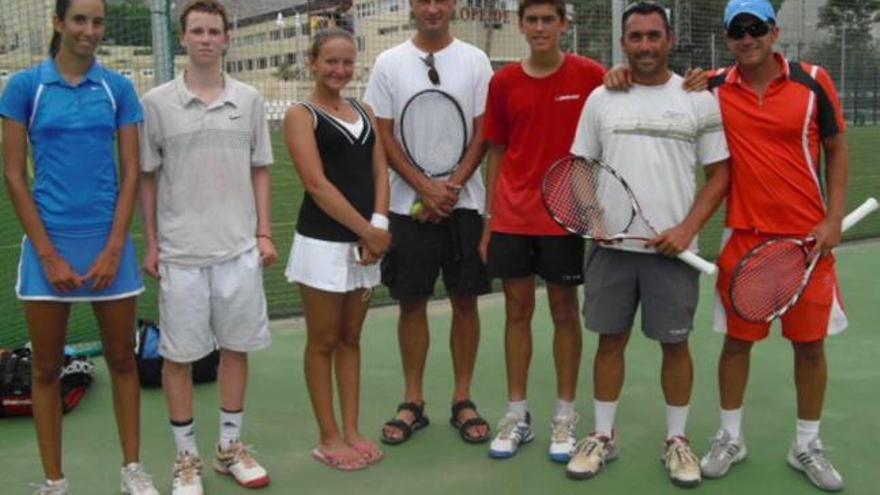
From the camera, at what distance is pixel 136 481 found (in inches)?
138

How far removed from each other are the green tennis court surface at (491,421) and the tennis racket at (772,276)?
68 centimetres

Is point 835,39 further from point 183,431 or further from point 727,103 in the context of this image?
point 183,431

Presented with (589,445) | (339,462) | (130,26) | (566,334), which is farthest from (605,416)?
(130,26)

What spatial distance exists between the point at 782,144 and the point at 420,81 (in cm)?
145

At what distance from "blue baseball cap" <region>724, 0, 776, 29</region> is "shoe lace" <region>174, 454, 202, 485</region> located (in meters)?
2.52

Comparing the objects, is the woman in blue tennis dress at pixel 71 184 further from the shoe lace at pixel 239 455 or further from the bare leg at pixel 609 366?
the bare leg at pixel 609 366

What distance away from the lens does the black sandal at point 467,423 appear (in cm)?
408

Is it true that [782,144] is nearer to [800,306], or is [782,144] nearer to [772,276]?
[772,276]

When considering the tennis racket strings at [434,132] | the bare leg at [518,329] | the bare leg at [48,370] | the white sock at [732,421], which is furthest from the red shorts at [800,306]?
the bare leg at [48,370]

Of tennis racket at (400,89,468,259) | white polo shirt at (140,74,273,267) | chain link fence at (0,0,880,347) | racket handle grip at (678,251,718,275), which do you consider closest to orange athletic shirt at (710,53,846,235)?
racket handle grip at (678,251,718,275)

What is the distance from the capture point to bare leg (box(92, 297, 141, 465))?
11.0ft

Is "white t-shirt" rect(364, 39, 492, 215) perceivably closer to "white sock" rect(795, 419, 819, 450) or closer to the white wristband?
the white wristband

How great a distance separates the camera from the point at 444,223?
414cm

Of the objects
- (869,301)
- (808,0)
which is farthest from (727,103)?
(808,0)
